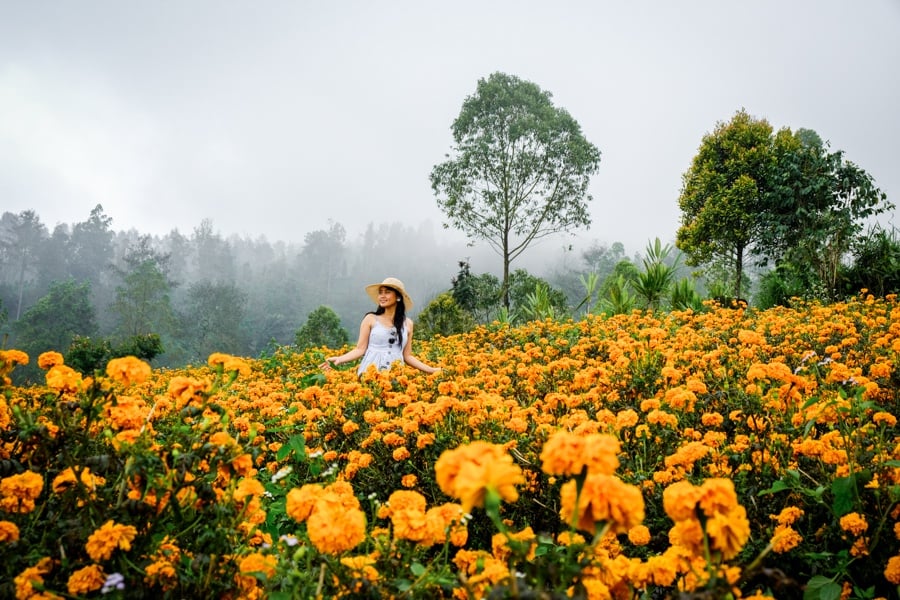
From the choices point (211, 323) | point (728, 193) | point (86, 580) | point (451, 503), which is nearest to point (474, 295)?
point (728, 193)

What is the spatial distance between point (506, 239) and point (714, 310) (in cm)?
1271

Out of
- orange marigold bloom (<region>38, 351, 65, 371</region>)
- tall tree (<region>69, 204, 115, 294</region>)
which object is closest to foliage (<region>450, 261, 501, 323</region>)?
orange marigold bloom (<region>38, 351, 65, 371</region>)

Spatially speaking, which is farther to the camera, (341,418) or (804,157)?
(804,157)

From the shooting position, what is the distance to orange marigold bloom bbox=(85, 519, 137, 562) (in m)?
1.14

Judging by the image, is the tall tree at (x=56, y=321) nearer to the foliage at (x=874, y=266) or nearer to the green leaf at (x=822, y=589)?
the foliage at (x=874, y=266)

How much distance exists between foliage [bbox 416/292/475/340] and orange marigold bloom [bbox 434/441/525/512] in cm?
1043

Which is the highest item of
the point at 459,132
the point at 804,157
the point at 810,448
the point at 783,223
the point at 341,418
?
the point at 459,132

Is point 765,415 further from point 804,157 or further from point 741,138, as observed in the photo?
point 741,138

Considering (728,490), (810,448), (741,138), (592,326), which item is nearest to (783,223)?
(741,138)

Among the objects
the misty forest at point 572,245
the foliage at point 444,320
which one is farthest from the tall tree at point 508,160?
the foliage at point 444,320

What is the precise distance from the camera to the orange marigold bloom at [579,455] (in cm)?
83

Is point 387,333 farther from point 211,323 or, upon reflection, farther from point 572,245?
point 211,323

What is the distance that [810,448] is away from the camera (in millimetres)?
1837

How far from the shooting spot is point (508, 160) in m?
18.9
